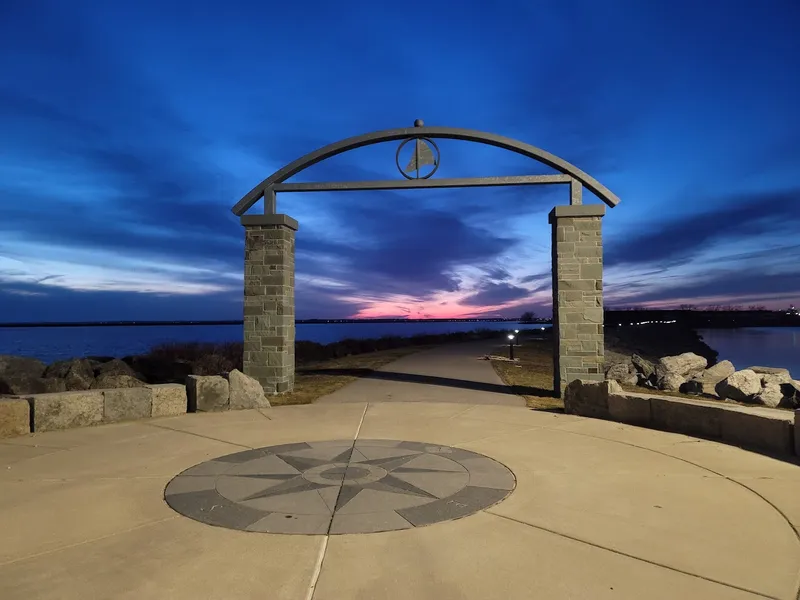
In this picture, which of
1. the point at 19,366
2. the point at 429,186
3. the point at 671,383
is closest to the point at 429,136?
the point at 429,186

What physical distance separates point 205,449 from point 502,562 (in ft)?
13.6

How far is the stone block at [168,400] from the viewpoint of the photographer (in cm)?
803

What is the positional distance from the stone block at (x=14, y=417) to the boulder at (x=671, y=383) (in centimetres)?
1324

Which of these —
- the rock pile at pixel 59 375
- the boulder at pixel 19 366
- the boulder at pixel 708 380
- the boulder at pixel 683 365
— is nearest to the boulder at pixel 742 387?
the boulder at pixel 708 380

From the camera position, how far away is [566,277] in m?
10.7

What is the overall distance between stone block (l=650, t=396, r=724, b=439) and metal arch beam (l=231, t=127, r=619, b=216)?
5181 mm

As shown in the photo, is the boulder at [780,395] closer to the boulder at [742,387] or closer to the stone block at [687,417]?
the boulder at [742,387]

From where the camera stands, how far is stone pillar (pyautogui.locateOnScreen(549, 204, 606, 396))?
34.8ft

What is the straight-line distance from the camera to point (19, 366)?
1179cm

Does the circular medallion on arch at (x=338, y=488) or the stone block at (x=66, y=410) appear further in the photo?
the stone block at (x=66, y=410)

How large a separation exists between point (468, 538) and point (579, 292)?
8.19 meters

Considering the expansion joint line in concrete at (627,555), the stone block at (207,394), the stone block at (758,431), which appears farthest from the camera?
the stone block at (207,394)

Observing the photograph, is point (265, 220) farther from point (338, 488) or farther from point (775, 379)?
point (775, 379)

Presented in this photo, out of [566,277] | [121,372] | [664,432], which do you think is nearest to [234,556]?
[664,432]
